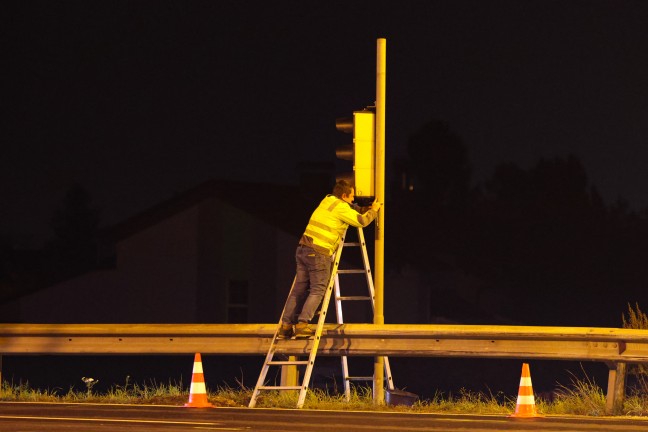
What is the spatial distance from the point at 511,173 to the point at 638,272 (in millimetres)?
27915

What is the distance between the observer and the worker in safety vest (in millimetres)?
14438

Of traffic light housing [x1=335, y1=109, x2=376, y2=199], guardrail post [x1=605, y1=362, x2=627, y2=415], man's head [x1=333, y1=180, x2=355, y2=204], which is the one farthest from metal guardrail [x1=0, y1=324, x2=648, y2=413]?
traffic light housing [x1=335, y1=109, x2=376, y2=199]

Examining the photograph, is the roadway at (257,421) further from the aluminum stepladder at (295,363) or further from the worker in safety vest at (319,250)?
the worker in safety vest at (319,250)

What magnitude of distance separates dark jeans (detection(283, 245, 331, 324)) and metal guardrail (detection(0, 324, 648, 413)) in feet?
0.81

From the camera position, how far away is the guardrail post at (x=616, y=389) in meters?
13.5

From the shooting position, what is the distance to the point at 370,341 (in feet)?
46.5

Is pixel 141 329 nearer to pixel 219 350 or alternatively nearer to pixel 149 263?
pixel 219 350

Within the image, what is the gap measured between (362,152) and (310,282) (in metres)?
1.47

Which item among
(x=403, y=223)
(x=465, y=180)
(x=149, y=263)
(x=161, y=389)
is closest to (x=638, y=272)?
(x=403, y=223)

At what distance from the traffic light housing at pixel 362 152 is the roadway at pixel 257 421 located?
2547mm

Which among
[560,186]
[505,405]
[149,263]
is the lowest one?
[505,405]

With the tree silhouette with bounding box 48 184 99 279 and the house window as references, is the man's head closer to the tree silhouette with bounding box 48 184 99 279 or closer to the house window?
the house window

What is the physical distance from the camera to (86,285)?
5231 centimetres

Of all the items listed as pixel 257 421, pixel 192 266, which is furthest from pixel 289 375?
pixel 192 266
